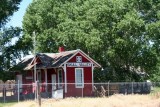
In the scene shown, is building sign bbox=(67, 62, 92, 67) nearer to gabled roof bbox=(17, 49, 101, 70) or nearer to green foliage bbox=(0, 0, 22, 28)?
gabled roof bbox=(17, 49, 101, 70)

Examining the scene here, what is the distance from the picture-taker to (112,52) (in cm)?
5256

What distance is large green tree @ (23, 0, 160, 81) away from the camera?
52.5 metres

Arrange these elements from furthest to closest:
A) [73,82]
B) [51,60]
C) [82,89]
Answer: [51,60] < [73,82] < [82,89]

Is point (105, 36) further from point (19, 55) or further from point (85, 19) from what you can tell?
point (19, 55)

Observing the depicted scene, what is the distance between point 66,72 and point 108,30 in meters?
10.8

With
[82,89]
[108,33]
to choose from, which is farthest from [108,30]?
[82,89]

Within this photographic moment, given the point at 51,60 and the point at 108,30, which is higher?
the point at 108,30

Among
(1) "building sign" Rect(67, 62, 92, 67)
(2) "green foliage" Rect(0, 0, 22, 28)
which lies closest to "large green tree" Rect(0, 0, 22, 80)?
(2) "green foliage" Rect(0, 0, 22, 28)

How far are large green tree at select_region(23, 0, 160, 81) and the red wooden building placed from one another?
3479 millimetres

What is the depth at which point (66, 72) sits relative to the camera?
44000 mm

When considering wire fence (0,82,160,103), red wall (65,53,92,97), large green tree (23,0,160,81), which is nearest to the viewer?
wire fence (0,82,160,103)

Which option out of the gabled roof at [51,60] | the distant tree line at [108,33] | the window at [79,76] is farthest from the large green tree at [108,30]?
the window at [79,76]

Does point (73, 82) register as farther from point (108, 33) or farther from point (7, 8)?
point (108, 33)

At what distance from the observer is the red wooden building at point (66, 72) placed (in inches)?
1709
